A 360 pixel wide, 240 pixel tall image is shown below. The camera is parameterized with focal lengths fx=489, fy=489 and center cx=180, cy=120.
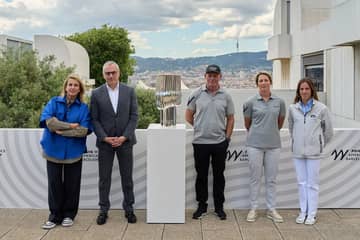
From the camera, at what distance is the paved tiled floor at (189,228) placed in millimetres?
5719

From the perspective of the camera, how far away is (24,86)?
10.3 m

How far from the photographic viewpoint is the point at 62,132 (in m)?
5.77

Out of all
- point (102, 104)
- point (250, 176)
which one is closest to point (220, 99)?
point (250, 176)

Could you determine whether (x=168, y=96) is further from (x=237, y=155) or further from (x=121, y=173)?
(x=237, y=155)

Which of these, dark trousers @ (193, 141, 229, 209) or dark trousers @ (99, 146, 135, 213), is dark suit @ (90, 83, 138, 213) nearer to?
dark trousers @ (99, 146, 135, 213)

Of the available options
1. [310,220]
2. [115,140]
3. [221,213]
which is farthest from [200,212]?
[115,140]

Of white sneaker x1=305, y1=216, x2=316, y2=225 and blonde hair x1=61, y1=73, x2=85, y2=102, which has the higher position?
blonde hair x1=61, y1=73, x2=85, y2=102

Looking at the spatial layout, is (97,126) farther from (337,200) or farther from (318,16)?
(318,16)

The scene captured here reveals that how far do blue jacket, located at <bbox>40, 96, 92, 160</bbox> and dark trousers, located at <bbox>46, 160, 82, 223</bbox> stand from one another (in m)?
0.16

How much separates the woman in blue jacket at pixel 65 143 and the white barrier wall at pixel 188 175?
0.80 m

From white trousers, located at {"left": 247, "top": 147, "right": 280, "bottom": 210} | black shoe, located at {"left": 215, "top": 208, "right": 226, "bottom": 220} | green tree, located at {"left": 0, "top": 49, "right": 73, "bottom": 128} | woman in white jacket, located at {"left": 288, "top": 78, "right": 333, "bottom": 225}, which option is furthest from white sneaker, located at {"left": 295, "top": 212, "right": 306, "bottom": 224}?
green tree, located at {"left": 0, "top": 49, "right": 73, "bottom": 128}

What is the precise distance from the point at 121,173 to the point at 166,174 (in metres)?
0.58

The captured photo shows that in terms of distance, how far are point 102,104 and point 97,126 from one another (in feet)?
0.91

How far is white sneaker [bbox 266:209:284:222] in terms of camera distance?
20.6ft
